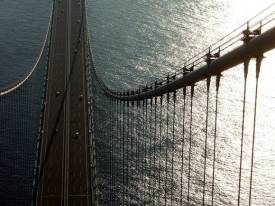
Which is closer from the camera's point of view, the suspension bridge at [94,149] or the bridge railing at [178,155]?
the suspension bridge at [94,149]

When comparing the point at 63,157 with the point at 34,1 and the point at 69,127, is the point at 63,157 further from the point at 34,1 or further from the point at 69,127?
the point at 34,1

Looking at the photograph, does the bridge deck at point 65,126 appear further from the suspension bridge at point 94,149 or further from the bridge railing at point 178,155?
the bridge railing at point 178,155

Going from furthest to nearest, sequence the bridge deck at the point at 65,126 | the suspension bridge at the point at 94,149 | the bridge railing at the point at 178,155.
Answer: the bridge railing at the point at 178,155 → the suspension bridge at the point at 94,149 → the bridge deck at the point at 65,126

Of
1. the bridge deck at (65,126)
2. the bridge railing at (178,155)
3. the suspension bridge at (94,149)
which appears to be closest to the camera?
the bridge deck at (65,126)

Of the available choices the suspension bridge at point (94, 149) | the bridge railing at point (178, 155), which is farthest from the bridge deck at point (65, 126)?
the bridge railing at point (178, 155)

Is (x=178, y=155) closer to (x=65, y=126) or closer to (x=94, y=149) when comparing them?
(x=94, y=149)

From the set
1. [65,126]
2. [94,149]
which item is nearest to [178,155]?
[94,149]

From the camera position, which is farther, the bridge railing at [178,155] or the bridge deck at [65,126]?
the bridge railing at [178,155]

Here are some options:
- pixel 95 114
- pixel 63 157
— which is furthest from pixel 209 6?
pixel 63 157

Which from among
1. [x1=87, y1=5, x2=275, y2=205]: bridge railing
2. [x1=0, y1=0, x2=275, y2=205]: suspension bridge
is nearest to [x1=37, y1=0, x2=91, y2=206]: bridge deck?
[x1=0, y1=0, x2=275, y2=205]: suspension bridge
